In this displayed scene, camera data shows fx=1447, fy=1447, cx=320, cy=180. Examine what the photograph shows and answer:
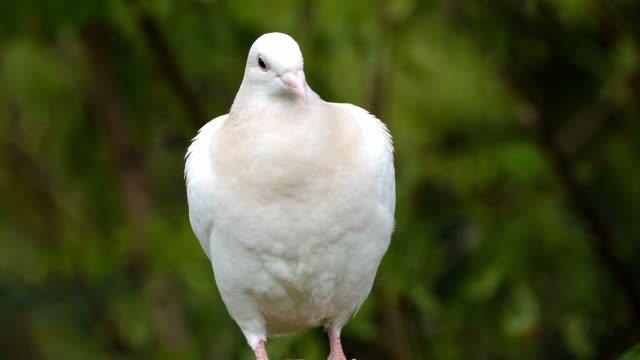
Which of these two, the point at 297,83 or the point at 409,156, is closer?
the point at 297,83

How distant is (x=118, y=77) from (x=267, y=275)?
463 centimetres

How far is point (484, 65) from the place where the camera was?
935 centimetres

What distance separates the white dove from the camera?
5.25 m

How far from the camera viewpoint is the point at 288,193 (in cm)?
526

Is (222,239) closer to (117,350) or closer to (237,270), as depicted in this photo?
(237,270)

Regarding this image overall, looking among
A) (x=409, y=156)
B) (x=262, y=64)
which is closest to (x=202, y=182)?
(x=262, y=64)

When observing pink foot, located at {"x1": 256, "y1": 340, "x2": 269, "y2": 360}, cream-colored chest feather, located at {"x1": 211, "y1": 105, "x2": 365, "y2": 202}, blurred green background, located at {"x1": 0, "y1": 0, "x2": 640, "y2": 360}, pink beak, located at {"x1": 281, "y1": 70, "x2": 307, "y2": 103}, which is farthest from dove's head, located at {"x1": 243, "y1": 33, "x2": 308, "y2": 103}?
blurred green background, located at {"x1": 0, "y1": 0, "x2": 640, "y2": 360}

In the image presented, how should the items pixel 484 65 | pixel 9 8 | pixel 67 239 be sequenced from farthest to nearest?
1. pixel 67 239
2. pixel 484 65
3. pixel 9 8

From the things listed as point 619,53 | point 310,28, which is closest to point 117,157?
point 310,28

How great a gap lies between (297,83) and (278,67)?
0.10 m

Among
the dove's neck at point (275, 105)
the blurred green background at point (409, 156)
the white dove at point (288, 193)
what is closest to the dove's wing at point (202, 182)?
the white dove at point (288, 193)

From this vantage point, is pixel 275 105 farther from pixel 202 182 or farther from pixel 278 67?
pixel 202 182

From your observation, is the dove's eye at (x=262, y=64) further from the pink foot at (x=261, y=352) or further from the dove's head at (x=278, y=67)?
the pink foot at (x=261, y=352)

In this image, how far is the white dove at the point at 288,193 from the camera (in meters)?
5.25
